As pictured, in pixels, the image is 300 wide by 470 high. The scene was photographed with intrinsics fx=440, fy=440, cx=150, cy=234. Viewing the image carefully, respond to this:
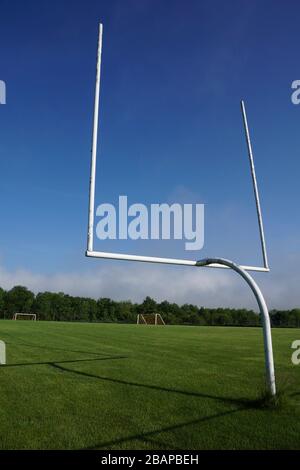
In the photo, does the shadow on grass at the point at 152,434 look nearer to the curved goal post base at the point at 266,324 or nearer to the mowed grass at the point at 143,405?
the mowed grass at the point at 143,405

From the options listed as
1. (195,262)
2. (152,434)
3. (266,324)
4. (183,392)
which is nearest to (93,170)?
(195,262)

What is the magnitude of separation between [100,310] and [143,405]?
8896 centimetres

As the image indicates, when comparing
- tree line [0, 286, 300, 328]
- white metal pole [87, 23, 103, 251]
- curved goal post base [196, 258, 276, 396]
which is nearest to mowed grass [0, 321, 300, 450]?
curved goal post base [196, 258, 276, 396]

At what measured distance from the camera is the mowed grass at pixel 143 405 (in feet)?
11.2

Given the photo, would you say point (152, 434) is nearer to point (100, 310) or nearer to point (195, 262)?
point (195, 262)

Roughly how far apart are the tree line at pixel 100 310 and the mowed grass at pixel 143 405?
73.5m

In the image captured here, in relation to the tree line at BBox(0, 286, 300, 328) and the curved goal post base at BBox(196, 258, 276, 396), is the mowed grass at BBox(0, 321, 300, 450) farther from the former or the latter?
the tree line at BBox(0, 286, 300, 328)

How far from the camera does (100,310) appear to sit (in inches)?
3612

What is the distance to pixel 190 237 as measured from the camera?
571 centimetres

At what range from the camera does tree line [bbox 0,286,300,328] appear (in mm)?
82000

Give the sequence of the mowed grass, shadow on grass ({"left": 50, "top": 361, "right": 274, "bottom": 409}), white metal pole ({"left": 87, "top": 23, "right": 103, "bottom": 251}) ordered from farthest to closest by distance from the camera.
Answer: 1. white metal pole ({"left": 87, "top": 23, "right": 103, "bottom": 251})
2. shadow on grass ({"left": 50, "top": 361, "right": 274, "bottom": 409})
3. the mowed grass

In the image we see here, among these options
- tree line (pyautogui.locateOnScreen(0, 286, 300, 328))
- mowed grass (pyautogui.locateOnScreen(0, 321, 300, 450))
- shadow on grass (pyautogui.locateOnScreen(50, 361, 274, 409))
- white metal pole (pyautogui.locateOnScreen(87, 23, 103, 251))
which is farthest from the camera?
tree line (pyautogui.locateOnScreen(0, 286, 300, 328))

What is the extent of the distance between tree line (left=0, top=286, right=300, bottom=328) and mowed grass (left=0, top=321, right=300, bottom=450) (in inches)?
2895
